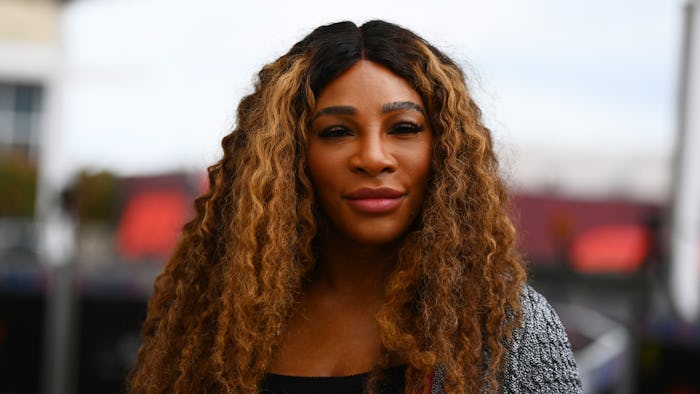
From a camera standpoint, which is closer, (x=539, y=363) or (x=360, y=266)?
(x=539, y=363)

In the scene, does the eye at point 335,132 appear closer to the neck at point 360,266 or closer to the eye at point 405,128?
the eye at point 405,128

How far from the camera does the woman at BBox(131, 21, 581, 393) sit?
166 cm

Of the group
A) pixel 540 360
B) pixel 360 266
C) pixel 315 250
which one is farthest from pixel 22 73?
pixel 540 360

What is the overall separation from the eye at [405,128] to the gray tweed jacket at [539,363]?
1.34 feet

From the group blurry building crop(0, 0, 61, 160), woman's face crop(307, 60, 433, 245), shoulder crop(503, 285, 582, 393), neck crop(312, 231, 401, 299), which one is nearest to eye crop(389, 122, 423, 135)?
woman's face crop(307, 60, 433, 245)

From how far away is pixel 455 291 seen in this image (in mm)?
1698

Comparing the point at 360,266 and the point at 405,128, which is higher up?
the point at 405,128

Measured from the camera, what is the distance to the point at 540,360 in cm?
161

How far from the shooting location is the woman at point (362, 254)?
1655 mm

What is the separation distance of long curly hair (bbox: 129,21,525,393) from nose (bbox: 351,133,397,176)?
0.12 metres

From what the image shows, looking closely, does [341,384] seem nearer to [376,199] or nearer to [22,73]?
[376,199]

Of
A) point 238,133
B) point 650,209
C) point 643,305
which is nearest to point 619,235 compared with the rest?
point 650,209

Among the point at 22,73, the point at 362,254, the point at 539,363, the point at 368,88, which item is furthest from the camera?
the point at 22,73

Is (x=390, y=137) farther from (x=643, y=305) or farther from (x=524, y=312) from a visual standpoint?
(x=643, y=305)
